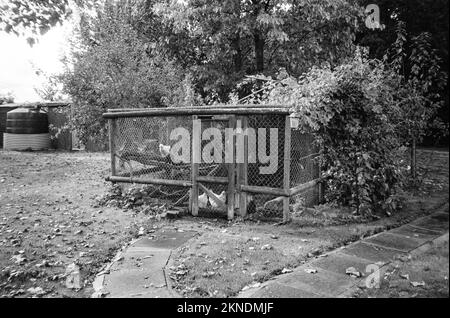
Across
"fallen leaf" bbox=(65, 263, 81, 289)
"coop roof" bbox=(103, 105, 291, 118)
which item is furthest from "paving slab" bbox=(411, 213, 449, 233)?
"fallen leaf" bbox=(65, 263, 81, 289)

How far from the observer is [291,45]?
12492mm

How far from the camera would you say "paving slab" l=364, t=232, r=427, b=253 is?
205 inches

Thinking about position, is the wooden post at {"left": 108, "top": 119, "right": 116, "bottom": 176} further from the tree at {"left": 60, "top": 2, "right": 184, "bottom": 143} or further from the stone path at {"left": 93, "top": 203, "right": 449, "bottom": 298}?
the tree at {"left": 60, "top": 2, "right": 184, "bottom": 143}

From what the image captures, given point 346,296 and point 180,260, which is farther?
point 180,260

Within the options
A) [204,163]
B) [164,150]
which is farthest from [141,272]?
[164,150]

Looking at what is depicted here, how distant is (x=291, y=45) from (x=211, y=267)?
9.55 metres

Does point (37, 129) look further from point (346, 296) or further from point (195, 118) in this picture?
point (346, 296)

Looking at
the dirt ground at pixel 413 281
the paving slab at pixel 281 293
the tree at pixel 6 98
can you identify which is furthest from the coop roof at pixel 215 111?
the tree at pixel 6 98

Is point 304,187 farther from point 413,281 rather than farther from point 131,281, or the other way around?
point 131,281

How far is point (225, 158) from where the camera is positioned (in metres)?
7.01

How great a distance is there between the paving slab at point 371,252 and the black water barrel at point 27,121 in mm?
17487

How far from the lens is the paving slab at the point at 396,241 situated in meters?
5.21

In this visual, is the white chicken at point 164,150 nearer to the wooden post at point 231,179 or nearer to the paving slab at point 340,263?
the wooden post at point 231,179

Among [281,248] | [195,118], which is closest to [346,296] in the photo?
[281,248]
